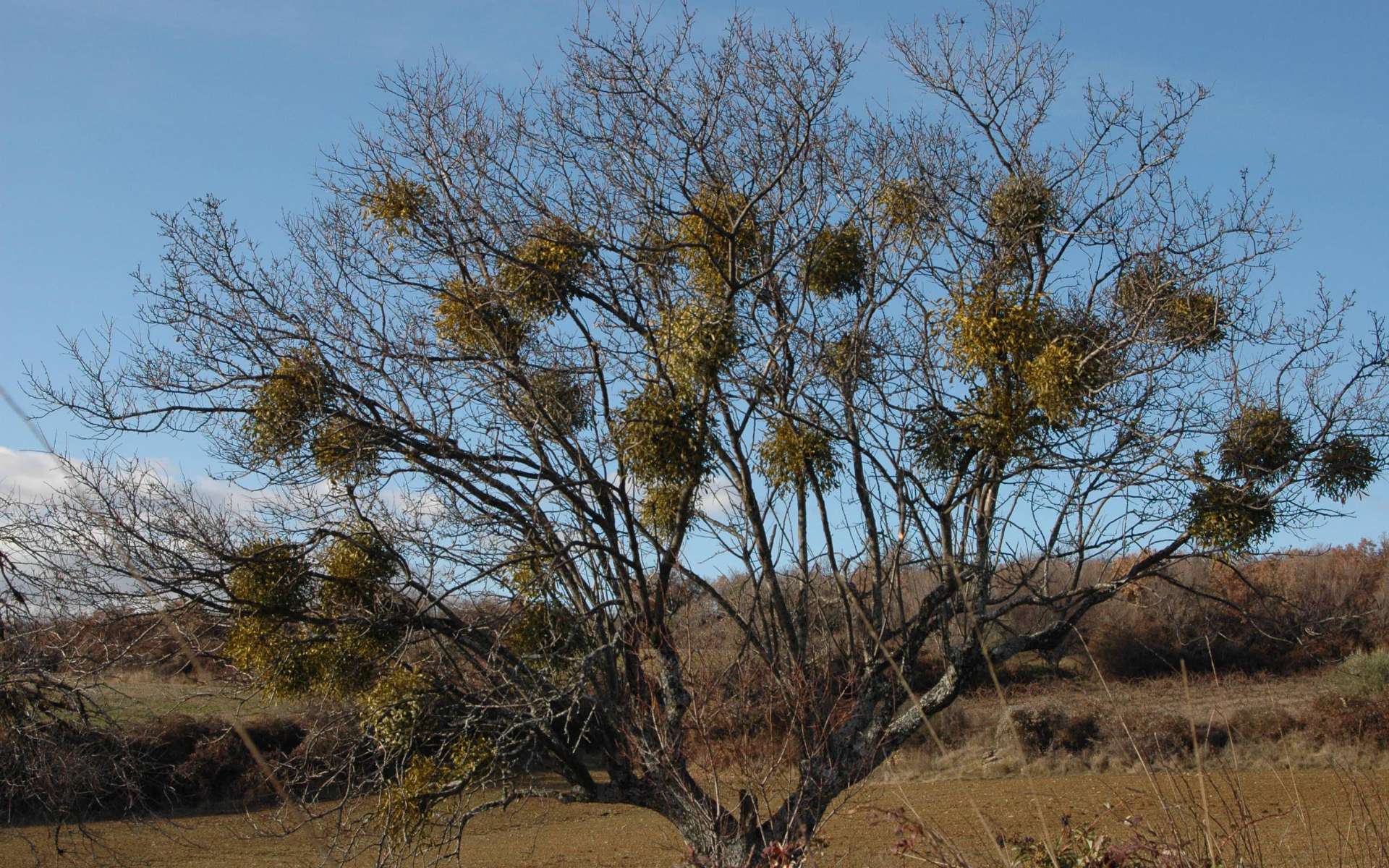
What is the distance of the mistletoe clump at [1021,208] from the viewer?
28.4 feet

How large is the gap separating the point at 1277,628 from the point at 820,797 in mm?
4006

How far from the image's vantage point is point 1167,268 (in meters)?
8.31

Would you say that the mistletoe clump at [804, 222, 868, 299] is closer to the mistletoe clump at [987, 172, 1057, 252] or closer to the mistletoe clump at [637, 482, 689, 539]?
the mistletoe clump at [987, 172, 1057, 252]

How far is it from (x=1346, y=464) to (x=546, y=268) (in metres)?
6.04

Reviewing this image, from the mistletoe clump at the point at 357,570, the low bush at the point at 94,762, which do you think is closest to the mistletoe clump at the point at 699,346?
the mistletoe clump at the point at 357,570

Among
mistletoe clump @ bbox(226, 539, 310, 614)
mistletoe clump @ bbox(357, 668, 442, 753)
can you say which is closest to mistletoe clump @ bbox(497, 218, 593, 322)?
mistletoe clump @ bbox(226, 539, 310, 614)

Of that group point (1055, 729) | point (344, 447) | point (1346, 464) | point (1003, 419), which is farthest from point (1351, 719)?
point (344, 447)

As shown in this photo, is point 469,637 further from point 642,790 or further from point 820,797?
point 820,797

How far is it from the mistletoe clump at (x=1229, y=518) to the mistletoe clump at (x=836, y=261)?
3.02m

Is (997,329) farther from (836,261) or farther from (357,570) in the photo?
(357,570)

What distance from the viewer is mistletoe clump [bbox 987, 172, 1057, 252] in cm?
866

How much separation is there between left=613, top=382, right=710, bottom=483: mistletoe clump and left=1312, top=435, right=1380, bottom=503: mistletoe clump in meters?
4.59

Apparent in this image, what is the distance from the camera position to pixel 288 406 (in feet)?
24.8

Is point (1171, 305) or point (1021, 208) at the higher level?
point (1021, 208)
